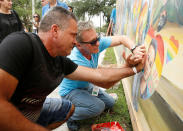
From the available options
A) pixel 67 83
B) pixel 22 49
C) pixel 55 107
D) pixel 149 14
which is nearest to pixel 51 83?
pixel 22 49

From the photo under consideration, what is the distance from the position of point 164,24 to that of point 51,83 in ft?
3.25

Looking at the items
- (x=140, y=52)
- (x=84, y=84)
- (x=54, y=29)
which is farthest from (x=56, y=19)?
(x=84, y=84)

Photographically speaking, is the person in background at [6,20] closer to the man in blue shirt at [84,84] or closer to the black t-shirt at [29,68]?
the man in blue shirt at [84,84]

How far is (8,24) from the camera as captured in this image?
110 inches

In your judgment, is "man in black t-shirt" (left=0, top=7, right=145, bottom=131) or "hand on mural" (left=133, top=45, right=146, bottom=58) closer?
"man in black t-shirt" (left=0, top=7, right=145, bottom=131)

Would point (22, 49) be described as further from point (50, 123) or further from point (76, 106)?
point (76, 106)

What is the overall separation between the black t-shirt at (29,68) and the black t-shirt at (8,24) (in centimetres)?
157

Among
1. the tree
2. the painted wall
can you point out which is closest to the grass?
the painted wall

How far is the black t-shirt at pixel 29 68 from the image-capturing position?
109 centimetres

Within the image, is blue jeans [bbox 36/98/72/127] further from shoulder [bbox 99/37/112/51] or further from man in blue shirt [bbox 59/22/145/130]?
shoulder [bbox 99/37/112/51]

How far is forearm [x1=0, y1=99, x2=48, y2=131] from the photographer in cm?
102

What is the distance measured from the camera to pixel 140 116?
1.93 m

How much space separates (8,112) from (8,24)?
2.17 m

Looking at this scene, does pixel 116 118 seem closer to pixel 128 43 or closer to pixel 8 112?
pixel 128 43
